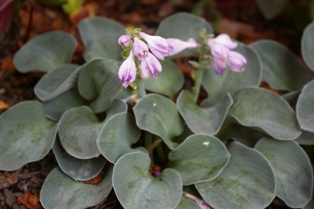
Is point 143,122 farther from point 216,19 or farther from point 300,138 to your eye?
point 216,19

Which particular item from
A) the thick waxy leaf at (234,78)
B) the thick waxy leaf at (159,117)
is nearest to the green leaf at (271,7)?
the thick waxy leaf at (234,78)

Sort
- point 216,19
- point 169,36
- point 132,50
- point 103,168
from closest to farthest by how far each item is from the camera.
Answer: point 132,50 < point 103,168 < point 169,36 < point 216,19

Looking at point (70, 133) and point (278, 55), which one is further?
point (278, 55)

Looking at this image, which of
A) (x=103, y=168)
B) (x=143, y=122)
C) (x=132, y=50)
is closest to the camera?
(x=132, y=50)

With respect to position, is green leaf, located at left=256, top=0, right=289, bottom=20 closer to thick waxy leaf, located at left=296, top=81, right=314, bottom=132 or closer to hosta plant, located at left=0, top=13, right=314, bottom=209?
hosta plant, located at left=0, top=13, right=314, bottom=209

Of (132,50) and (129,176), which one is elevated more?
(132,50)

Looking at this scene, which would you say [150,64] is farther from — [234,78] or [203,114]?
[234,78]

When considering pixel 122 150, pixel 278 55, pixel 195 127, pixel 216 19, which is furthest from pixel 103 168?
pixel 216 19

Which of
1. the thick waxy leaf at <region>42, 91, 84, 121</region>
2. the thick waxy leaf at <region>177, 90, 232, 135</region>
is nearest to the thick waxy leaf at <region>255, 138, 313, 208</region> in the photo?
the thick waxy leaf at <region>177, 90, 232, 135</region>

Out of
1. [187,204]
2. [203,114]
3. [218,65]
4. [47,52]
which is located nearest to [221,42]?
→ [218,65]
